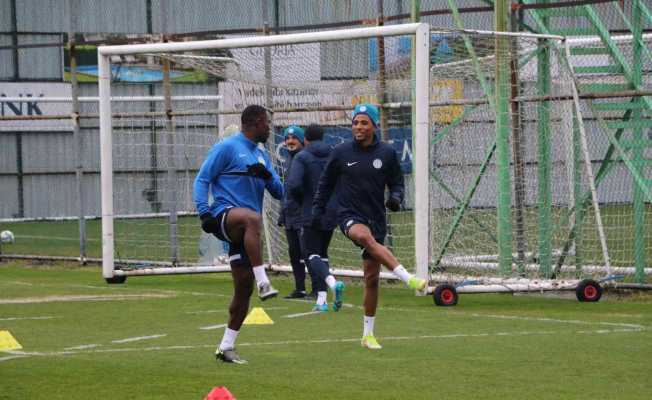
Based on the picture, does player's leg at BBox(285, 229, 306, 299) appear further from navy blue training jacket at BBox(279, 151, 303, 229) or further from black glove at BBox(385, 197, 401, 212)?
black glove at BBox(385, 197, 401, 212)

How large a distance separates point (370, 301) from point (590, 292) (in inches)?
201

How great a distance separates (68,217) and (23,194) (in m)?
1.14

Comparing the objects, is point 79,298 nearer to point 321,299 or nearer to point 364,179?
point 321,299

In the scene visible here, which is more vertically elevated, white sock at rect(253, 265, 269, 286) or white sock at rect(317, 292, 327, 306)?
white sock at rect(253, 265, 269, 286)

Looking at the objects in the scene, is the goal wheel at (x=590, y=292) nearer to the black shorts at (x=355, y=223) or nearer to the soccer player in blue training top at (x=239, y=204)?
the black shorts at (x=355, y=223)

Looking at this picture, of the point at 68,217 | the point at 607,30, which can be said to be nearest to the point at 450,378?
the point at 607,30

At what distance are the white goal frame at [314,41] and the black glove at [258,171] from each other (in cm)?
432

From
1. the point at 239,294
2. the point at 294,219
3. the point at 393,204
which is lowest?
the point at 239,294

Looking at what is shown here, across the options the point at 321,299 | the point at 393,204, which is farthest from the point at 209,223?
the point at 321,299

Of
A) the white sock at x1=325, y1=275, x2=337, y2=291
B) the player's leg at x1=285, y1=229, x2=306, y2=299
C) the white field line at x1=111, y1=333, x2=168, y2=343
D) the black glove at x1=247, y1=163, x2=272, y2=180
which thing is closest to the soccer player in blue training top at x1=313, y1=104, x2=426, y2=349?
the black glove at x1=247, y1=163, x2=272, y2=180

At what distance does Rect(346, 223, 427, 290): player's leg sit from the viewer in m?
11.2

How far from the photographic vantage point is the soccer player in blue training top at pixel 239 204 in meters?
10.7

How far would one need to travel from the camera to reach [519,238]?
16781 millimetres

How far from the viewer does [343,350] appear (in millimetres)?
11438
